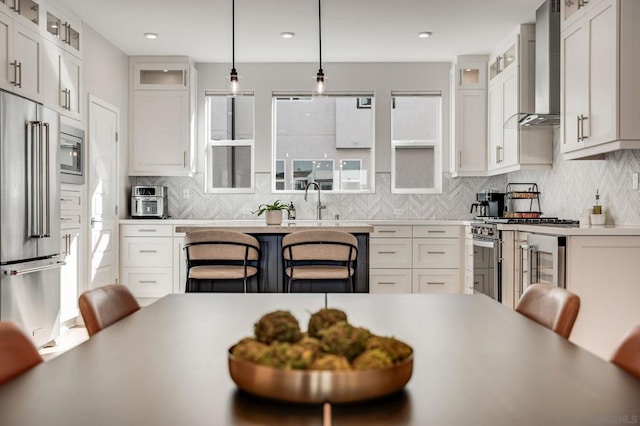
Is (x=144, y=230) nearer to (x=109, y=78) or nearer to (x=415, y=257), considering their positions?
(x=109, y=78)

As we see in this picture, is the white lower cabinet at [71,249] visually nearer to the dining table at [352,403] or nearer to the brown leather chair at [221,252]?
the brown leather chair at [221,252]

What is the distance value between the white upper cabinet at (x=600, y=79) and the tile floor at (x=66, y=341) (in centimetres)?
374

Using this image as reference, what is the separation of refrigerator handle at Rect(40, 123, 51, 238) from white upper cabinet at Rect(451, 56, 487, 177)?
408cm

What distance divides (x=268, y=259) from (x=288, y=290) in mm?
257

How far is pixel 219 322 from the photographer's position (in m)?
1.56

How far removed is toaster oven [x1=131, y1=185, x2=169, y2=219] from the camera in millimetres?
5984

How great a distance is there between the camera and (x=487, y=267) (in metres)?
4.88

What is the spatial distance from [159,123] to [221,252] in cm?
323

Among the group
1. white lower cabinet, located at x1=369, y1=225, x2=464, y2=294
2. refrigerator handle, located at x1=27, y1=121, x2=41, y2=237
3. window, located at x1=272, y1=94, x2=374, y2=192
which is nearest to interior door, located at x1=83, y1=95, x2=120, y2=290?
refrigerator handle, located at x1=27, y1=121, x2=41, y2=237

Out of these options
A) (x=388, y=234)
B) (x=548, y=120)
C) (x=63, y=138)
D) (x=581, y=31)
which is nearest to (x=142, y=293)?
(x=63, y=138)

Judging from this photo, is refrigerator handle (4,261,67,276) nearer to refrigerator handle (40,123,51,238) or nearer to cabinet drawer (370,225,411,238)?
refrigerator handle (40,123,51,238)

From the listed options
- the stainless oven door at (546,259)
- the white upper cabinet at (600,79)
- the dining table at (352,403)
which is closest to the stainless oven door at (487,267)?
the stainless oven door at (546,259)

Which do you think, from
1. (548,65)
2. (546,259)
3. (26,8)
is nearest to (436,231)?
(548,65)

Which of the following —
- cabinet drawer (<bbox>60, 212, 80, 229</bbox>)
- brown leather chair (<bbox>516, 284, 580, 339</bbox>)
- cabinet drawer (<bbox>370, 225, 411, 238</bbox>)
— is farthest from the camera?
cabinet drawer (<bbox>370, 225, 411, 238</bbox>)
